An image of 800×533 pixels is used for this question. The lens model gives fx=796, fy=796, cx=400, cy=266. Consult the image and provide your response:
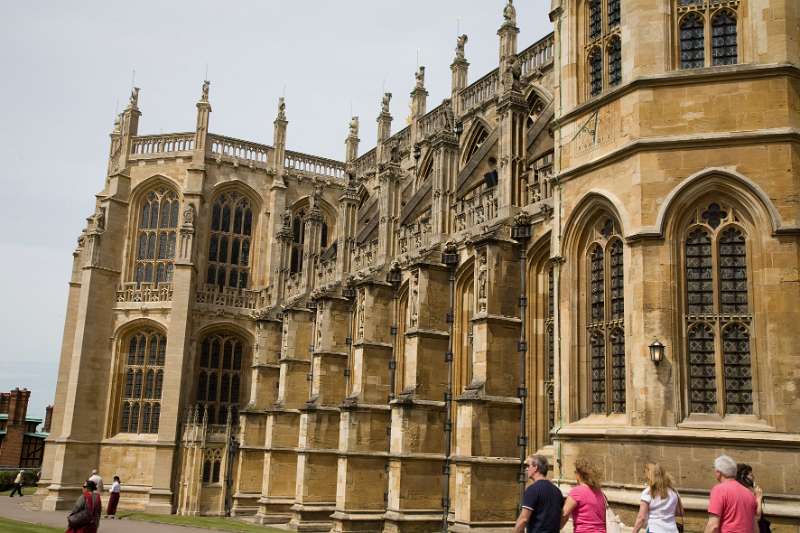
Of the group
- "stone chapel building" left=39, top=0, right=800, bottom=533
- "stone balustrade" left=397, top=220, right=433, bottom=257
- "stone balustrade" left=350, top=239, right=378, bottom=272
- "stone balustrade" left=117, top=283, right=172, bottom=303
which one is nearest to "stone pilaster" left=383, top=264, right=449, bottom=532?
"stone chapel building" left=39, top=0, right=800, bottom=533

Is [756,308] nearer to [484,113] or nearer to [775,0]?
[775,0]

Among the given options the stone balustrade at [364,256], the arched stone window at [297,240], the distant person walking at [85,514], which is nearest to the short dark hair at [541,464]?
the distant person walking at [85,514]

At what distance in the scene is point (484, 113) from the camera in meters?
30.6

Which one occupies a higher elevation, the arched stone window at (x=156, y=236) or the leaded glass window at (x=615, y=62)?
the arched stone window at (x=156, y=236)

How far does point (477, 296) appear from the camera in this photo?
1967 centimetres

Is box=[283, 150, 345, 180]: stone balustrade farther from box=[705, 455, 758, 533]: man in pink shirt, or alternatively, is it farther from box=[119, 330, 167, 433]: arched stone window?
box=[705, 455, 758, 533]: man in pink shirt

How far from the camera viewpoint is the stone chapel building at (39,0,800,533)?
13.1 meters

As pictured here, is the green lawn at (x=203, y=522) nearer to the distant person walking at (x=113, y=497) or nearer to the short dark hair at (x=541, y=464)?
the distant person walking at (x=113, y=497)

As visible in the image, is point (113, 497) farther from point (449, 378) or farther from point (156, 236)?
point (156, 236)

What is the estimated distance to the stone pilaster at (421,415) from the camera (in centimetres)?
2208

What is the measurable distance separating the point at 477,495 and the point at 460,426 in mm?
1639

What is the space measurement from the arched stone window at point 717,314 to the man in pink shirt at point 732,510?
5.29m

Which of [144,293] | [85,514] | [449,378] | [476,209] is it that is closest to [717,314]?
[476,209]

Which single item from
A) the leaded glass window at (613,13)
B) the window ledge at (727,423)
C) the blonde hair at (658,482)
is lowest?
the blonde hair at (658,482)
